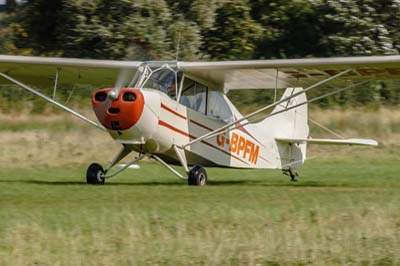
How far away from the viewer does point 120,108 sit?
1559 cm

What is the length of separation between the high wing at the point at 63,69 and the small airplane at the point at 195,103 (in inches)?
0.7

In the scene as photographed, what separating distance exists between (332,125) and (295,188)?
11.9 m

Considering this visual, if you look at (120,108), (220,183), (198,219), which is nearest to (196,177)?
(220,183)

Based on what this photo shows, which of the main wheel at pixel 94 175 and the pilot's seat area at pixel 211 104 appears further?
the pilot's seat area at pixel 211 104

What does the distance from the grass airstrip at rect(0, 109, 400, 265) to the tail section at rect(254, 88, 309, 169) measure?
375 mm

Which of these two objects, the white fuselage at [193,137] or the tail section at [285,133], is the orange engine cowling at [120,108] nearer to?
the white fuselage at [193,137]

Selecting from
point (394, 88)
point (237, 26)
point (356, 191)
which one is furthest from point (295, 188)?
point (237, 26)

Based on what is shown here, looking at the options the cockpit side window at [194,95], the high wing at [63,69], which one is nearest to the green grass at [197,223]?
the cockpit side window at [194,95]

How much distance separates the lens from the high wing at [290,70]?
641 inches

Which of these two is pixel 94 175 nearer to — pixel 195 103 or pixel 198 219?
pixel 195 103

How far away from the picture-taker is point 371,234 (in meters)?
10.2

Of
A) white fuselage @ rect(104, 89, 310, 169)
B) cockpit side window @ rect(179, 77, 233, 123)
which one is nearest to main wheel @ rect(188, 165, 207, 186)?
white fuselage @ rect(104, 89, 310, 169)

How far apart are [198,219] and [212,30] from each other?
27399 mm

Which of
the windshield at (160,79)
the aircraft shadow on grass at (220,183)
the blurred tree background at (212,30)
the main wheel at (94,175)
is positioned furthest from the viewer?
the blurred tree background at (212,30)
